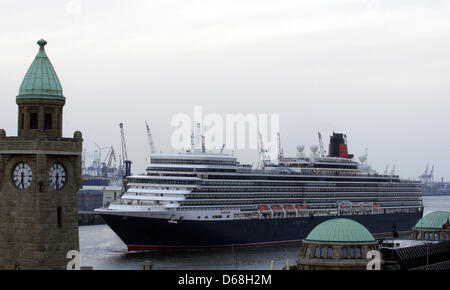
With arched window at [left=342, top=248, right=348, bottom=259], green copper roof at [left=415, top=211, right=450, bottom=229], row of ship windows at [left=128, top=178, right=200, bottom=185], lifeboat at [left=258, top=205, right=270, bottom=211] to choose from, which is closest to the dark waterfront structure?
arched window at [left=342, top=248, right=348, bottom=259]

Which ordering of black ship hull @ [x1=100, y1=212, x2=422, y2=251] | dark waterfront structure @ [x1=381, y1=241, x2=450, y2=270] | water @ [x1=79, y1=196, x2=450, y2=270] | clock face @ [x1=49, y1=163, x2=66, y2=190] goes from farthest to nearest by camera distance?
black ship hull @ [x1=100, y1=212, x2=422, y2=251] → water @ [x1=79, y1=196, x2=450, y2=270] → dark waterfront structure @ [x1=381, y1=241, x2=450, y2=270] → clock face @ [x1=49, y1=163, x2=66, y2=190]

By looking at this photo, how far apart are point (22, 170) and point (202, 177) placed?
75146mm

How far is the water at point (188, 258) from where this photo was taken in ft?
292

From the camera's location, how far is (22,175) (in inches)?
1491

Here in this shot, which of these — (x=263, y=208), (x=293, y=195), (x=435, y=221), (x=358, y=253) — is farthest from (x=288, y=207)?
(x=358, y=253)

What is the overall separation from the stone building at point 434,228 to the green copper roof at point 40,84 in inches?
1972

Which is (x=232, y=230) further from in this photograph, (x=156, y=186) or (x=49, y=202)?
(x=49, y=202)

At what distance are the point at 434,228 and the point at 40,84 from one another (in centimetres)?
5157

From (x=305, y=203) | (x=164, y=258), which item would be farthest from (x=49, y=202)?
(x=305, y=203)

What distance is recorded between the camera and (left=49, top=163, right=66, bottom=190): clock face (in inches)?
1494

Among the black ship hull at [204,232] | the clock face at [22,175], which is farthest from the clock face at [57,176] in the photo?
the black ship hull at [204,232]

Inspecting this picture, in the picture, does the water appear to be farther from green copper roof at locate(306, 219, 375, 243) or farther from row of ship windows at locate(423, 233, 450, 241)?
green copper roof at locate(306, 219, 375, 243)
